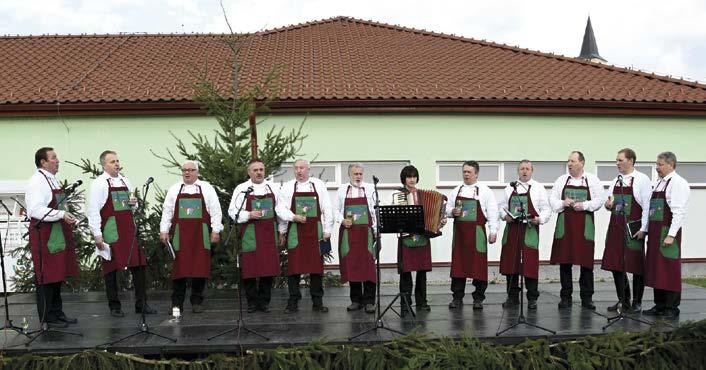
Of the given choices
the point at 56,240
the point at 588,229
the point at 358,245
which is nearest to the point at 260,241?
the point at 358,245

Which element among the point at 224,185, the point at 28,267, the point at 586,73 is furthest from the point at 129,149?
the point at 586,73

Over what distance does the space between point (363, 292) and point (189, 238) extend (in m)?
2.30

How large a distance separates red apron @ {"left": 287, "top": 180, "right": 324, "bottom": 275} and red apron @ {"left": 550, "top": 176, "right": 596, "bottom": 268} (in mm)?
3102

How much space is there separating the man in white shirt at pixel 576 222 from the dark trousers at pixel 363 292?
242 cm

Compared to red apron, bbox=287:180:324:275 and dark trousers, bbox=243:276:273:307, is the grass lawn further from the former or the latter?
dark trousers, bbox=243:276:273:307

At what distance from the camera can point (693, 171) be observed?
1374 centimetres

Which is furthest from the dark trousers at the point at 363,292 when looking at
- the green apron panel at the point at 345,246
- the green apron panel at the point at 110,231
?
the green apron panel at the point at 110,231

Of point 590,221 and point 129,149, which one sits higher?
point 129,149

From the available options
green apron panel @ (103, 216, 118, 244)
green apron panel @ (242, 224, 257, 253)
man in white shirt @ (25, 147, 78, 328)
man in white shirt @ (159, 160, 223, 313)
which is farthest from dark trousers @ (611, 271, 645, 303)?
man in white shirt @ (25, 147, 78, 328)

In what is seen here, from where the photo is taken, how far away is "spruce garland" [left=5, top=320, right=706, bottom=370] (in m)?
5.79

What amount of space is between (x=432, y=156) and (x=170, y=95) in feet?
18.8

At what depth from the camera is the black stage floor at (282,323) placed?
605 centimetres

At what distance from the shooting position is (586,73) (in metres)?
15.1

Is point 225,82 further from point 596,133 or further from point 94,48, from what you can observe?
point 596,133
